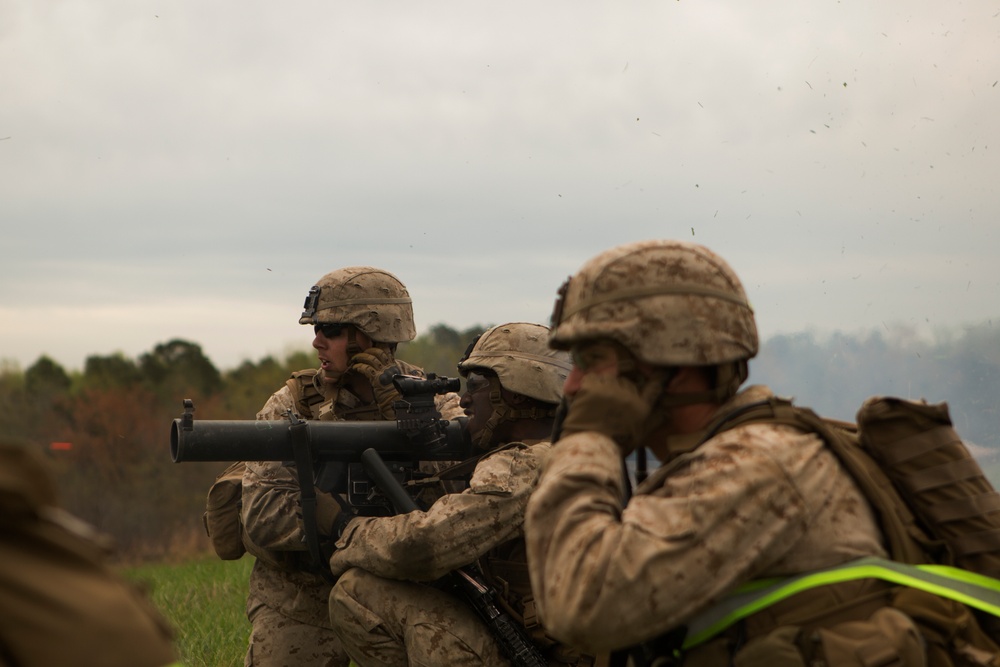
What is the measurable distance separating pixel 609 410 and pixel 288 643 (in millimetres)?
3826

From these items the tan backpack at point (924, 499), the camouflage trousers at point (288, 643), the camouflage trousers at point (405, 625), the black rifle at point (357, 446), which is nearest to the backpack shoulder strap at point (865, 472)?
the tan backpack at point (924, 499)

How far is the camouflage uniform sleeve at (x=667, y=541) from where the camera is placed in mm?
2852

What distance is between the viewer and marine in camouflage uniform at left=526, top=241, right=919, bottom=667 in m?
2.87

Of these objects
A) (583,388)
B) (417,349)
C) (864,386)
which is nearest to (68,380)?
(417,349)

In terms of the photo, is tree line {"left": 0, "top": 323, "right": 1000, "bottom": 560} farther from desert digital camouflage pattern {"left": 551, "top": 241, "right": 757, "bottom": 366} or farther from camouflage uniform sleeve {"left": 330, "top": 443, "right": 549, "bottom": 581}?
desert digital camouflage pattern {"left": 551, "top": 241, "right": 757, "bottom": 366}

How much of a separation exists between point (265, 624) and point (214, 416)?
21717mm

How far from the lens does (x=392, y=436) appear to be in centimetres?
582

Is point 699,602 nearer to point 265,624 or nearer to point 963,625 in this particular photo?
point 963,625

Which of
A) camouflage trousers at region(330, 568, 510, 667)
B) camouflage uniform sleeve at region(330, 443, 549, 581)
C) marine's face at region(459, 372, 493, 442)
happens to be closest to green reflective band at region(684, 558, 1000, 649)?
camouflage uniform sleeve at region(330, 443, 549, 581)

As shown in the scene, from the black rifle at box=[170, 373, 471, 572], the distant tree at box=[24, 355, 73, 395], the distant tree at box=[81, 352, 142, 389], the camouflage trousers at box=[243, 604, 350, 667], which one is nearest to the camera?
the black rifle at box=[170, 373, 471, 572]

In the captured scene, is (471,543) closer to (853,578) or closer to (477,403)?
(477,403)

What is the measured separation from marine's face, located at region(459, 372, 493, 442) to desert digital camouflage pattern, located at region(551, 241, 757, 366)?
7.61 feet

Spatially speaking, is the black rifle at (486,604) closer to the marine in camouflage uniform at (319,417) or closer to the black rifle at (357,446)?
the black rifle at (357,446)

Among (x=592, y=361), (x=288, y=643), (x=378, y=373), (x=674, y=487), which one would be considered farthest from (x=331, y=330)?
(x=674, y=487)
